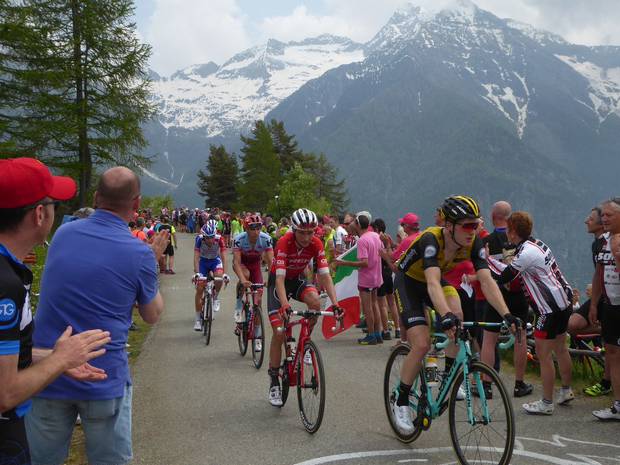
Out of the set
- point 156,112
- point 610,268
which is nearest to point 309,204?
point 156,112

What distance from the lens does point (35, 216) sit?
7.82 ft

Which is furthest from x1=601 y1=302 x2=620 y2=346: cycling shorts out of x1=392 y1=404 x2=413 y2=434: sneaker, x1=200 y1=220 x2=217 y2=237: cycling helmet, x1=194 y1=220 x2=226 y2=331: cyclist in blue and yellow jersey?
x1=200 y1=220 x2=217 y2=237: cycling helmet

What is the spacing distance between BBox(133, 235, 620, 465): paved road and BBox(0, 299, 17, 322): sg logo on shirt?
335 cm

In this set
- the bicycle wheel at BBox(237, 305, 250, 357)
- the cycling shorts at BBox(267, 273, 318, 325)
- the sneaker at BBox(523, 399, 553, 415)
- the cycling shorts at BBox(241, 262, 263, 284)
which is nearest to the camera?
the sneaker at BBox(523, 399, 553, 415)

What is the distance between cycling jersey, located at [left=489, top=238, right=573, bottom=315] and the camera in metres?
6.17

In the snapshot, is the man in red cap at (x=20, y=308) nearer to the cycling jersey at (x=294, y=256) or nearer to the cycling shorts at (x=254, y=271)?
the cycling jersey at (x=294, y=256)

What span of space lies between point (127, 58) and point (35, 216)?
27611 millimetres

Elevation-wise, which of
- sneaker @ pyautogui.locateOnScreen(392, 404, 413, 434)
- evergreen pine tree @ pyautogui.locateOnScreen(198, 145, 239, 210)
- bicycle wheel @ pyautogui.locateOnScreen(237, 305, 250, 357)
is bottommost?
sneaker @ pyautogui.locateOnScreen(392, 404, 413, 434)

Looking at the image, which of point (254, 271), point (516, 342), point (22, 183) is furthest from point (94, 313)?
point (254, 271)

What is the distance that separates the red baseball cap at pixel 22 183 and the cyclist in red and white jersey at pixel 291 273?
388 cm

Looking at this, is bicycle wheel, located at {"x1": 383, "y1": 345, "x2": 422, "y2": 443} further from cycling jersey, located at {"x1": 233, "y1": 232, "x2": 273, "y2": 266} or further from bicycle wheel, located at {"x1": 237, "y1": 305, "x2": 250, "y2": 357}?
cycling jersey, located at {"x1": 233, "y1": 232, "x2": 273, "y2": 266}

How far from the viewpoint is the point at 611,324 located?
591cm

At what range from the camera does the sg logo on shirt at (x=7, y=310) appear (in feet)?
6.89

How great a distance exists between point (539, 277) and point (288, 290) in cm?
294
